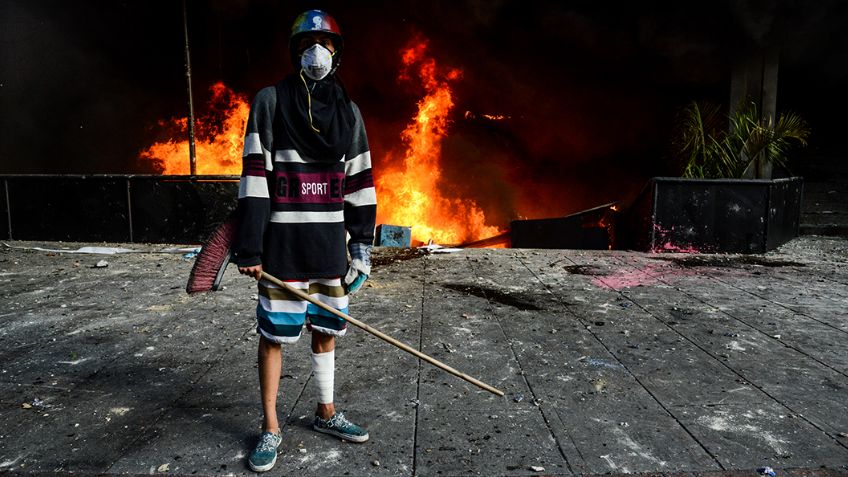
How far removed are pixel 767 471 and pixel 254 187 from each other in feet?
8.66

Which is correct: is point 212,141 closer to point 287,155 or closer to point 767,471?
point 287,155

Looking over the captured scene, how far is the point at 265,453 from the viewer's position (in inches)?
100

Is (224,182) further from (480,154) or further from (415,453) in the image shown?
(480,154)

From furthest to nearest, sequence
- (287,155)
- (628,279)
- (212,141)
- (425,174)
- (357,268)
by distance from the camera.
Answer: (425,174), (212,141), (628,279), (357,268), (287,155)

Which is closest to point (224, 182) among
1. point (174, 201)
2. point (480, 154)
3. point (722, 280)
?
point (174, 201)

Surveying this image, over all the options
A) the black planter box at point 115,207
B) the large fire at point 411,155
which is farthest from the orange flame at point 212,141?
the black planter box at point 115,207

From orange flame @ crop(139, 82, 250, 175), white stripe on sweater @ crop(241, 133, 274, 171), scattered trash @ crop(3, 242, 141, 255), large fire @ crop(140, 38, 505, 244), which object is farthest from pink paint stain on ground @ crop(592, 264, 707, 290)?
orange flame @ crop(139, 82, 250, 175)

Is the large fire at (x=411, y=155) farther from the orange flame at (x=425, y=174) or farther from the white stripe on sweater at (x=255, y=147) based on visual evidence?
the white stripe on sweater at (x=255, y=147)

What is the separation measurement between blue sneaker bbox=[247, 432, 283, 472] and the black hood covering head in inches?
52.6

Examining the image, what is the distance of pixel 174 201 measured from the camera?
8.64 m

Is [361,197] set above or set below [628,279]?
above

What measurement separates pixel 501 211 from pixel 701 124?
6.59 m

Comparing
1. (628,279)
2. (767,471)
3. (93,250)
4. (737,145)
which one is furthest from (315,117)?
(737,145)

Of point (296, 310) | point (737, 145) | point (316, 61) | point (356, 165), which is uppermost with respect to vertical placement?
point (737, 145)
